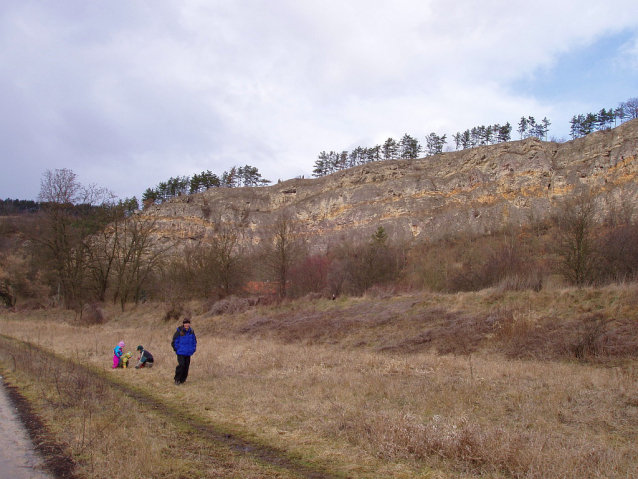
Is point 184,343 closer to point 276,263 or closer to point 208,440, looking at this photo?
point 208,440

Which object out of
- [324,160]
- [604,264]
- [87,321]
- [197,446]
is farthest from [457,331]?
[324,160]

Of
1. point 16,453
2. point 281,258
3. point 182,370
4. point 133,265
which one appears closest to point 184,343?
point 182,370

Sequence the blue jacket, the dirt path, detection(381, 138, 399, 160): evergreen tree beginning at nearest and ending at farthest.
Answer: the dirt path
the blue jacket
detection(381, 138, 399, 160): evergreen tree

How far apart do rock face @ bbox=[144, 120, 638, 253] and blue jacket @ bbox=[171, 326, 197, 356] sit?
41.4 meters

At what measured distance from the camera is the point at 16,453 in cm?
486

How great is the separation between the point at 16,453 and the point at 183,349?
484 cm

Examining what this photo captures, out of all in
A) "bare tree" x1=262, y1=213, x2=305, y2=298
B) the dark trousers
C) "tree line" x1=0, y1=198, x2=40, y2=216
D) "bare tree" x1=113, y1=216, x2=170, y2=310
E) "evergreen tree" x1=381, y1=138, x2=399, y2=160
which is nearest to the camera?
the dark trousers

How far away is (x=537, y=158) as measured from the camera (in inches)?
2110

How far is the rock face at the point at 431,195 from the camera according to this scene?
49.4 metres

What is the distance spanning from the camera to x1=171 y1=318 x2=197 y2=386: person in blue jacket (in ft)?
31.1

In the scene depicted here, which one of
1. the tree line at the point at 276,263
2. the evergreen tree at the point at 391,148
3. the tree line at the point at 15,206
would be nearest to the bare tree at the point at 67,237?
the tree line at the point at 276,263

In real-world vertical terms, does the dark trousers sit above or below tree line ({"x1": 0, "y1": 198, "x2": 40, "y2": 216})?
below

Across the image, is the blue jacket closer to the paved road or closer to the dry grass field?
the dry grass field

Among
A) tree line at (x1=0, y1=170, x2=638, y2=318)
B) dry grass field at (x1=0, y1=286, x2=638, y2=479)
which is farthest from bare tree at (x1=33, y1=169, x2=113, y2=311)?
dry grass field at (x1=0, y1=286, x2=638, y2=479)
